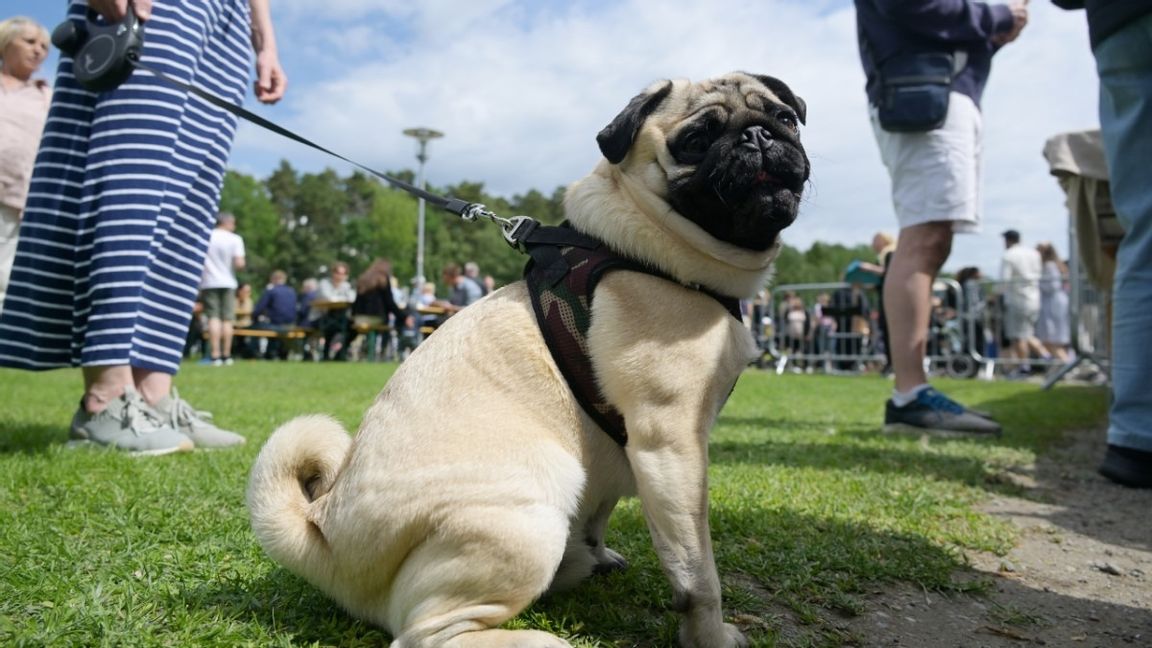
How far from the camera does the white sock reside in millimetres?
5039

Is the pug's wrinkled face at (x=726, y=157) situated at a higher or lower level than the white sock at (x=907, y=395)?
higher

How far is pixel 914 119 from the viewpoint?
15.4 feet

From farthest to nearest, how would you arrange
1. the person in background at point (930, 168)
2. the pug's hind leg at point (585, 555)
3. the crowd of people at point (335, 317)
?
the crowd of people at point (335, 317) → the person in background at point (930, 168) → the pug's hind leg at point (585, 555)

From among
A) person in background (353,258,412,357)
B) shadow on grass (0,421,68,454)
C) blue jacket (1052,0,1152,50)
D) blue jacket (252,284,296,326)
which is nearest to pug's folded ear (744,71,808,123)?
blue jacket (1052,0,1152,50)

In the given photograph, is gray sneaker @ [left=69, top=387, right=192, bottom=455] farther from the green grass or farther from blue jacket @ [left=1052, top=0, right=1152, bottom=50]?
blue jacket @ [left=1052, top=0, right=1152, bottom=50]

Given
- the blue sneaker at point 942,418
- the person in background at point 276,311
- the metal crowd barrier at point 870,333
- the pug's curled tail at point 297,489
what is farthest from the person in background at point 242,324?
the pug's curled tail at point 297,489

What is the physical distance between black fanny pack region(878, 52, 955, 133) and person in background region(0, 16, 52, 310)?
5.49 metres

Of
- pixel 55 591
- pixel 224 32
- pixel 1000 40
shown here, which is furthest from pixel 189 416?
pixel 1000 40

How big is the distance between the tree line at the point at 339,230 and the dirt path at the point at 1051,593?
5572 cm

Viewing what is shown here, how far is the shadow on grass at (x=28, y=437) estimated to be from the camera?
3770 mm

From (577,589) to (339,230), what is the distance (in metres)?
67.6

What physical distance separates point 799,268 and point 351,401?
259ft

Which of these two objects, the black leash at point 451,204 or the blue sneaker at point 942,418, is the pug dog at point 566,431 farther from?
the blue sneaker at point 942,418

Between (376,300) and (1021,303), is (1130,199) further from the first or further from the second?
(376,300)
